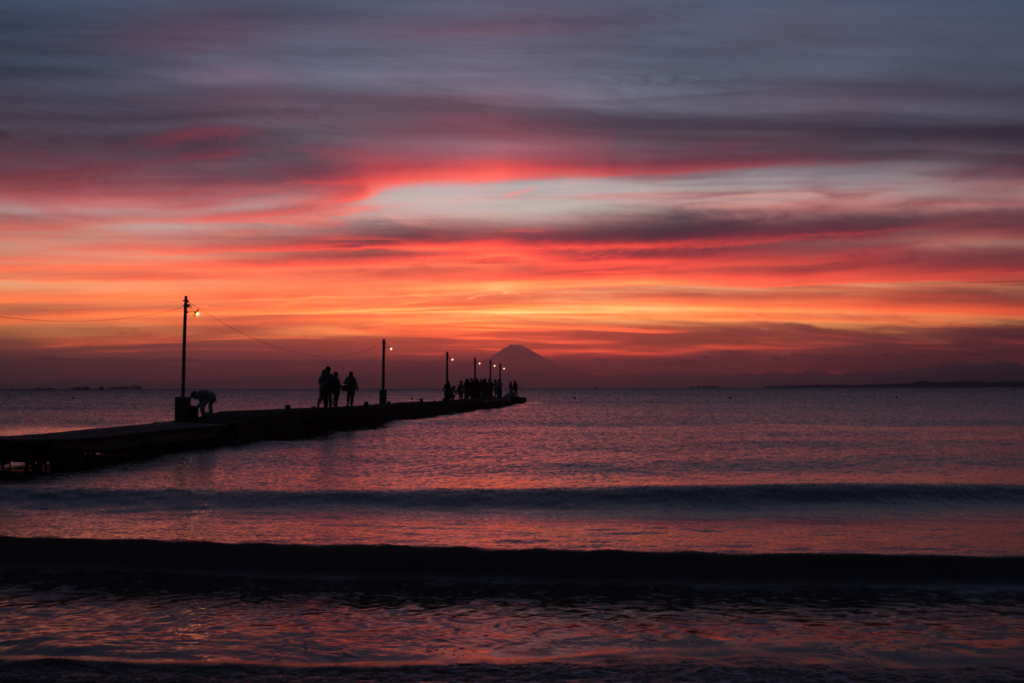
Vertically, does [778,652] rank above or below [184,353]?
below

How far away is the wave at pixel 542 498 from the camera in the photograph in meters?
17.7

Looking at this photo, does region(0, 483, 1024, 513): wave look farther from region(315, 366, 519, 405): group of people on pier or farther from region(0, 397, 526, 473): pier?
region(315, 366, 519, 405): group of people on pier

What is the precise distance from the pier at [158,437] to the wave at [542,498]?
3.78m

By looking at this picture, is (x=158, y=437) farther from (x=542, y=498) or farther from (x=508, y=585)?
(x=508, y=585)

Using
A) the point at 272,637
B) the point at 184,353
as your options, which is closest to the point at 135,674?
the point at 272,637

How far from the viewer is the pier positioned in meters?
23.7

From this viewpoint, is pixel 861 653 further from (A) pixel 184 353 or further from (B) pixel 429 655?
(A) pixel 184 353

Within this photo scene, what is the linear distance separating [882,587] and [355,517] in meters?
9.99

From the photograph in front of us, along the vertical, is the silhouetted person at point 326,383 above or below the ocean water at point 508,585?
above

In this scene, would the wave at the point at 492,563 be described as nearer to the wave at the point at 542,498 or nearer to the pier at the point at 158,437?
the wave at the point at 542,498

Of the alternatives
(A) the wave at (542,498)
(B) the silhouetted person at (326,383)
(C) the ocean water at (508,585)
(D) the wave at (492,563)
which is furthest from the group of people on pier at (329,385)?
(D) the wave at (492,563)

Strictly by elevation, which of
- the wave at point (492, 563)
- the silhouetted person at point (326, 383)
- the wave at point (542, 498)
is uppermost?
the silhouetted person at point (326, 383)

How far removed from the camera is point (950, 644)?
7.43m

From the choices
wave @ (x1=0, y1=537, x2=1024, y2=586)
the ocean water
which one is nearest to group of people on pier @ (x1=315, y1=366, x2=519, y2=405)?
the ocean water
